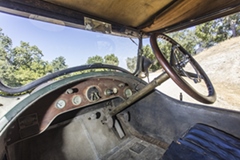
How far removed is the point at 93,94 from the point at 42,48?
56cm

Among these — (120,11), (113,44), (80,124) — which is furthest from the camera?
(80,124)

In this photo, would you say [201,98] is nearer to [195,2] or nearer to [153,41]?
[153,41]

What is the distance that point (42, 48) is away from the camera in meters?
1.05

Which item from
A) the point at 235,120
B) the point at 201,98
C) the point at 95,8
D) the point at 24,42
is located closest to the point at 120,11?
→ the point at 95,8

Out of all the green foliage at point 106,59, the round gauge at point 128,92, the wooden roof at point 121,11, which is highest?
the wooden roof at point 121,11

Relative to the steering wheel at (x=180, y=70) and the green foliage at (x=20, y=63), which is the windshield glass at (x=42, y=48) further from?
the steering wheel at (x=180, y=70)

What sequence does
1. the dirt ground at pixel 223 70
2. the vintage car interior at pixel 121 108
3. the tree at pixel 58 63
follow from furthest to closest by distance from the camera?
the dirt ground at pixel 223 70 → the tree at pixel 58 63 → the vintage car interior at pixel 121 108

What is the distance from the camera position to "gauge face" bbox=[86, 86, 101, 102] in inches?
47.9

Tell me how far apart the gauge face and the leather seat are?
0.71 metres

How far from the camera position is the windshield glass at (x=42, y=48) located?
892mm

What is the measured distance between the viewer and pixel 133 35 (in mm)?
1788

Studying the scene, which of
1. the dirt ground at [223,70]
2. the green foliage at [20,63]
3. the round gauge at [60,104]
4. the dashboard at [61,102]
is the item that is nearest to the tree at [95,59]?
the dashboard at [61,102]

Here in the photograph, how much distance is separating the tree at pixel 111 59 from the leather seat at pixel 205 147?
1038mm

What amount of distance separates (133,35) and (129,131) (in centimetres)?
129
